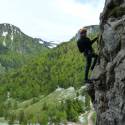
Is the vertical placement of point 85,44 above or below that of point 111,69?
above

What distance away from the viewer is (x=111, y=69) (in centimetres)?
4081

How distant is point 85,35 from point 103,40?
368 cm

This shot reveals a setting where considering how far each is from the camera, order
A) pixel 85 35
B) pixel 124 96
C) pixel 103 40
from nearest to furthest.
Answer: pixel 124 96, pixel 85 35, pixel 103 40

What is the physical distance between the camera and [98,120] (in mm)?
43469

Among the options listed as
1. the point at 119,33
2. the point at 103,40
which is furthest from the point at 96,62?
the point at 119,33

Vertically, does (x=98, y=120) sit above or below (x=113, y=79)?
below

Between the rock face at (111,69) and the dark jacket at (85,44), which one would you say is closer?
the rock face at (111,69)

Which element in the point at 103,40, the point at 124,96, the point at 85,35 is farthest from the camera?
the point at 103,40

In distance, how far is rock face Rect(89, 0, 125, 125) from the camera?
38469 mm

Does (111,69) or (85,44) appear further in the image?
(111,69)

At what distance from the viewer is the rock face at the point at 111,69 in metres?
38.5

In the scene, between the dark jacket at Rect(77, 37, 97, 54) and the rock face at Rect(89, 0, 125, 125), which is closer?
the rock face at Rect(89, 0, 125, 125)

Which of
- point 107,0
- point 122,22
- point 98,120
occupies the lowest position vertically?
point 98,120

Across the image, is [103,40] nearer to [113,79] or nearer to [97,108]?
[113,79]
